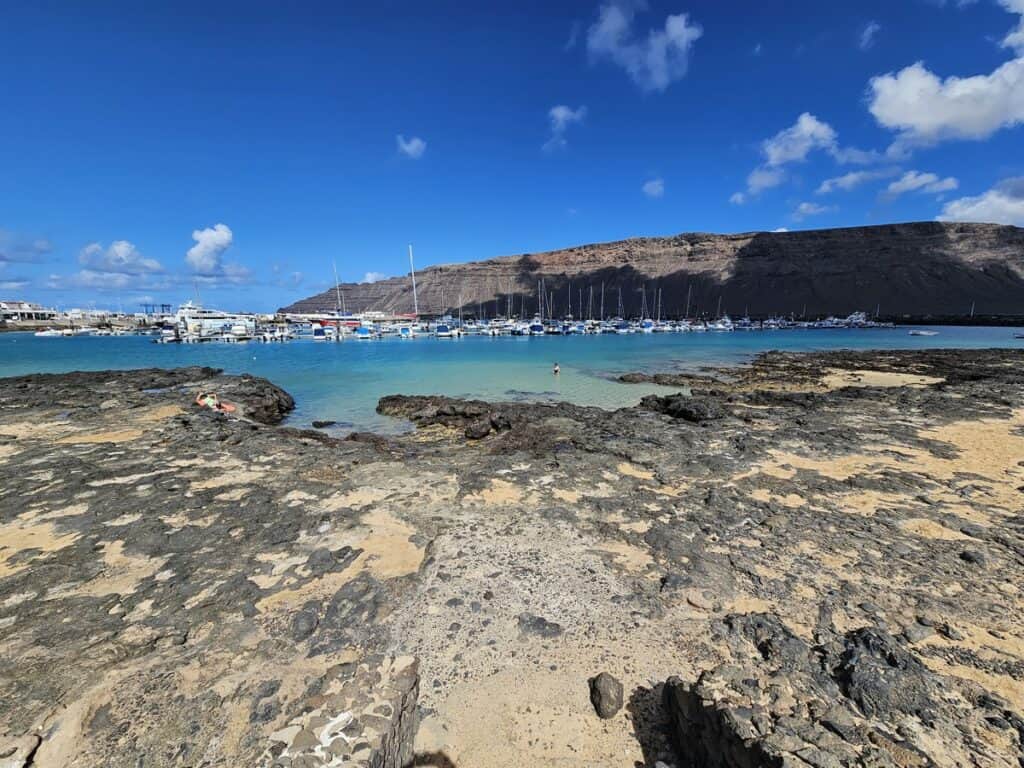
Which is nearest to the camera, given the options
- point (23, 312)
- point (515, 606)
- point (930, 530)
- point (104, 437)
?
point (515, 606)

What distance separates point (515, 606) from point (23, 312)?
580ft

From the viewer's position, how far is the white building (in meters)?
112

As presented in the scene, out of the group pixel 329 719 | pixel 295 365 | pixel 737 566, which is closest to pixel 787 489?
pixel 737 566

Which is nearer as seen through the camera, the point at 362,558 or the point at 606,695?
the point at 606,695

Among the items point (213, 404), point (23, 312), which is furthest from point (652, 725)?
point (23, 312)

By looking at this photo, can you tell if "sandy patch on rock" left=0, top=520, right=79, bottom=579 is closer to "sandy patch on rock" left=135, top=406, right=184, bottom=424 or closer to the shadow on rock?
the shadow on rock

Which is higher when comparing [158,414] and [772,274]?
[772,274]

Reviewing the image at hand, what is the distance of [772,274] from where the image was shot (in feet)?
407

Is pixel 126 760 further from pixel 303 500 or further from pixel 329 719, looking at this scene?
Answer: pixel 303 500

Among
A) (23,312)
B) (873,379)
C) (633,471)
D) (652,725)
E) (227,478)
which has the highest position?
(23,312)

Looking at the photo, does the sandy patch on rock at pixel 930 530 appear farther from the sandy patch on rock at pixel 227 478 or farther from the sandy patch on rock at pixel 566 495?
the sandy patch on rock at pixel 227 478

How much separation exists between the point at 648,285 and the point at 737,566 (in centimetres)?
14181

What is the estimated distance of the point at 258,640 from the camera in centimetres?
373

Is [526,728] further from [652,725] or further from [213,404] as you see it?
[213,404]
